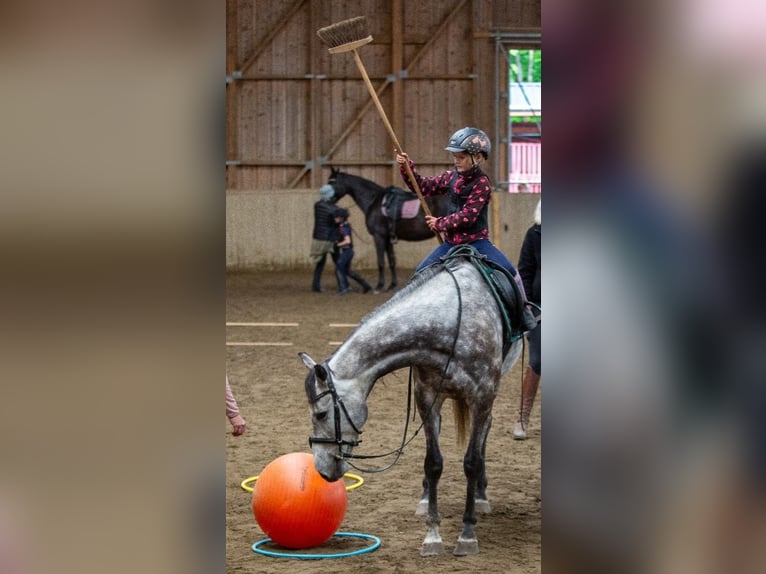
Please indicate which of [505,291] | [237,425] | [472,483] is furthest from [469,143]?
[237,425]

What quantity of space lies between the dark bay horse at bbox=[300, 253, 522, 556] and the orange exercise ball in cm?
21

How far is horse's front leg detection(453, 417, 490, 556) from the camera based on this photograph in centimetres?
514

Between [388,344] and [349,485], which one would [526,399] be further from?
[388,344]

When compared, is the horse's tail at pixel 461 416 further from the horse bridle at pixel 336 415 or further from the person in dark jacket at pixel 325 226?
the person in dark jacket at pixel 325 226

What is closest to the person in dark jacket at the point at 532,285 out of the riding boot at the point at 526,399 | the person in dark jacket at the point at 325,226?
the riding boot at the point at 526,399

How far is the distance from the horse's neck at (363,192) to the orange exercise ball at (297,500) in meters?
13.8

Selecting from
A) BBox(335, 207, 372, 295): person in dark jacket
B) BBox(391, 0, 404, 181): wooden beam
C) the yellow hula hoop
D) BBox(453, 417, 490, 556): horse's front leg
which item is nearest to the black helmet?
BBox(453, 417, 490, 556): horse's front leg

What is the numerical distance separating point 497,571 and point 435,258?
5.74 ft

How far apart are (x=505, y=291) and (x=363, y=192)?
1344 centimetres

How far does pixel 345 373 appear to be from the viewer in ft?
15.7

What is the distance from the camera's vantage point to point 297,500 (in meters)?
5.02

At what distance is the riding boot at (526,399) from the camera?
751 cm

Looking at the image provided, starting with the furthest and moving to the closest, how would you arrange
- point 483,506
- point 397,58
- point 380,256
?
point 397,58 → point 380,256 → point 483,506
